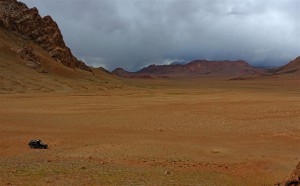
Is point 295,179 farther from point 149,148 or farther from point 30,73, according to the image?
point 30,73

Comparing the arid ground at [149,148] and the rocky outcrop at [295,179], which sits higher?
the rocky outcrop at [295,179]

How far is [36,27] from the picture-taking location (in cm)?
9394

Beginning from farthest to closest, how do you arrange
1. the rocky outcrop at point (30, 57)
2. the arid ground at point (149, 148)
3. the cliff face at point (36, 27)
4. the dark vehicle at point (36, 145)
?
1. the cliff face at point (36, 27)
2. the rocky outcrop at point (30, 57)
3. the dark vehicle at point (36, 145)
4. the arid ground at point (149, 148)

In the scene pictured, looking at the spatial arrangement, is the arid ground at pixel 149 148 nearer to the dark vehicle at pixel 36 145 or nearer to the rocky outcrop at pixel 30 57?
the dark vehicle at pixel 36 145

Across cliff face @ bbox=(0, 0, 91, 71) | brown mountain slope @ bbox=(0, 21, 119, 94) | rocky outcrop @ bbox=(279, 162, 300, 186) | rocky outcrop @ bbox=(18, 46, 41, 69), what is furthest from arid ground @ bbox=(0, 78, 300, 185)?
cliff face @ bbox=(0, 0, 91, 71)

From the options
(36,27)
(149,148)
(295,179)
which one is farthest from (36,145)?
(36,27)

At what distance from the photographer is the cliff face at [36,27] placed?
3561 inches

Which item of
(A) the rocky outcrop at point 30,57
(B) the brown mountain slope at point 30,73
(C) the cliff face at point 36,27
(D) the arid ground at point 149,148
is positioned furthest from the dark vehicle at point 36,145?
(C) the cliff face at point 36,27

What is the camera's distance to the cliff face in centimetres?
9044

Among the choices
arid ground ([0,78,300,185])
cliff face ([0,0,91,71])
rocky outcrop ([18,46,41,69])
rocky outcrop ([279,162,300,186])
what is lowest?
arid ground ([0,78,300,185])

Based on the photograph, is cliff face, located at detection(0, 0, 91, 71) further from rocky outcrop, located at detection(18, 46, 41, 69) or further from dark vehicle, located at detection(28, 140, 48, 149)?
dark vehicle, located at detection(28, 140, 48, 149)

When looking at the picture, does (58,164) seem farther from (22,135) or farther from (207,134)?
(207,134)

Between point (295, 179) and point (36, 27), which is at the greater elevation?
point (36, 27)

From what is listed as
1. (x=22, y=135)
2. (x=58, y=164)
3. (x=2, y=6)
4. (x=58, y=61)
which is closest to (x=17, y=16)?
(x=2, y=6)
